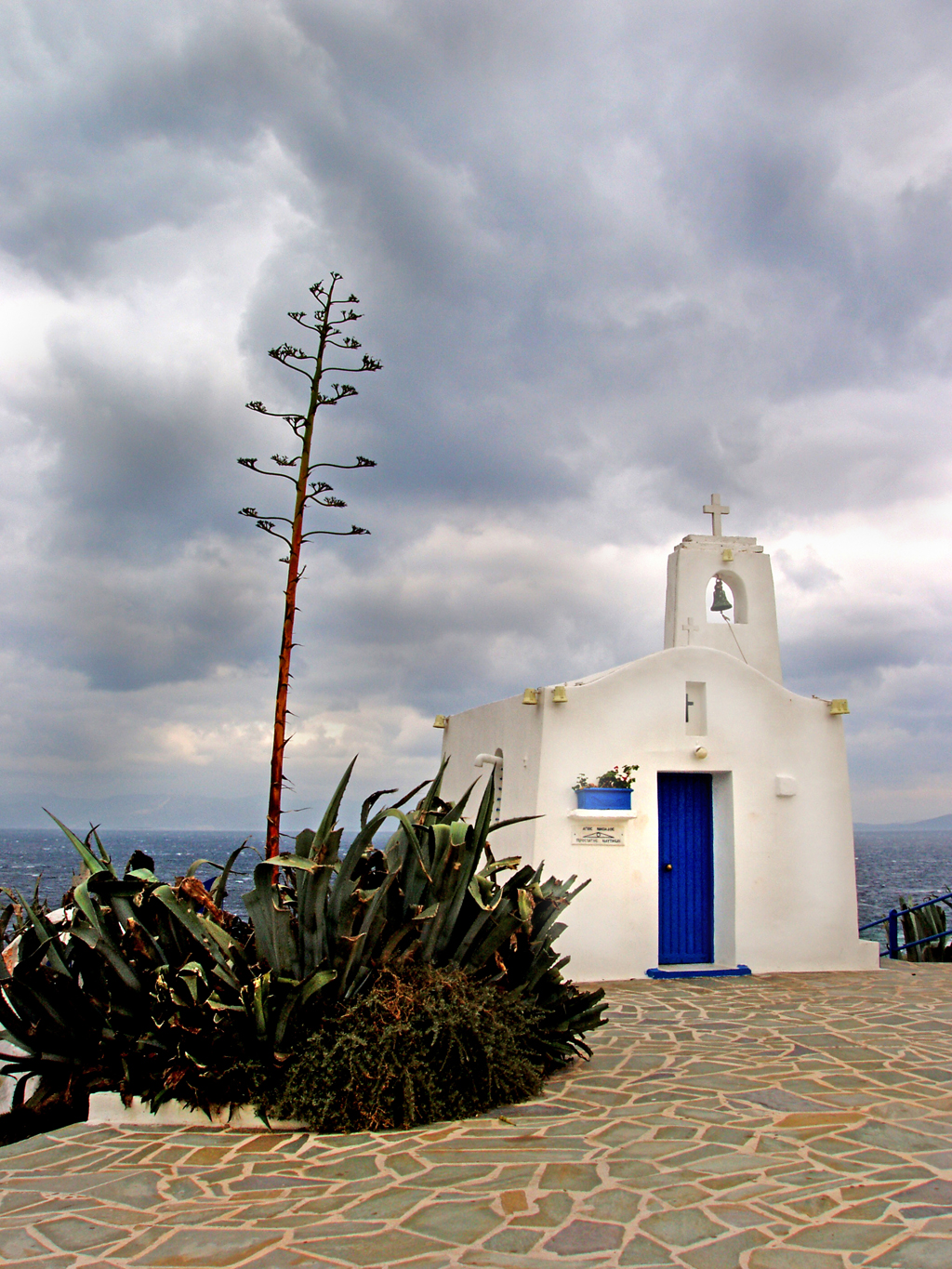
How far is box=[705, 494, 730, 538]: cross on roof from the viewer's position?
11.6 m

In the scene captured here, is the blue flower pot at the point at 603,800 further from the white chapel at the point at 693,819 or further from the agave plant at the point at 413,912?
the agave plant at the point at 413,912

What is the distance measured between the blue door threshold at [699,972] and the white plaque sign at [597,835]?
135cm

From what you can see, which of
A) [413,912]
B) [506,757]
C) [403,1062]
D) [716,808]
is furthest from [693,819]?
[403,1062]

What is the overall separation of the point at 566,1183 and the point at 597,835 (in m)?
5.66

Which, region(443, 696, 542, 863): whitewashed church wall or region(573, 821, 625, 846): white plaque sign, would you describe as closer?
region(573, 821, 625, 846): white plaque sign

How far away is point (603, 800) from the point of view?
9.49 m

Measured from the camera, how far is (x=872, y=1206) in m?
3.74

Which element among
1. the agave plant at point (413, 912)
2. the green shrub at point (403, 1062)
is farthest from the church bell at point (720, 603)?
the green shrub at point (403, 1062)

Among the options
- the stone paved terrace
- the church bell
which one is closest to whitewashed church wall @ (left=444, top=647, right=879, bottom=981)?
the church bell

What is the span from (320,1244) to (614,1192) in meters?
1.22

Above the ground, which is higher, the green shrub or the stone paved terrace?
the green shrub

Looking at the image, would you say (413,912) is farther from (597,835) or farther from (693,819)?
(693,819)

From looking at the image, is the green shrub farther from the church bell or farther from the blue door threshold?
the church bell

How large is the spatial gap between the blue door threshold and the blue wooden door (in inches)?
9.4
